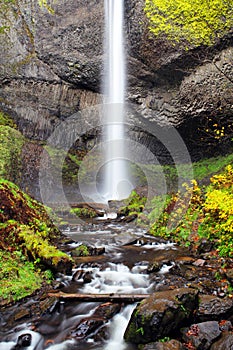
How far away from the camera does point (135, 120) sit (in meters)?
16.9

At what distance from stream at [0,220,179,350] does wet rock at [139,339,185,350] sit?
277 millimetres

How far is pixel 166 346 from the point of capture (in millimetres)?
3129

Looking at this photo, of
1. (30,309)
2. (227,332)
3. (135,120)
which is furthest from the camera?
(135,120)

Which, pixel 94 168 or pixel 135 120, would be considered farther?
pixel 94 168

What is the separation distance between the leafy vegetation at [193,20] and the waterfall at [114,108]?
145 inches

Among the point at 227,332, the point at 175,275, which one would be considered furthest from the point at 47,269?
the point at 227,332

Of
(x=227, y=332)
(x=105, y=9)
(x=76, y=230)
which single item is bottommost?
(x=227, y=332)

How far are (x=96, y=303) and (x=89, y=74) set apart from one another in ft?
49.6

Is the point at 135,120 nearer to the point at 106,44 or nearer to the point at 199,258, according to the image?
the point at 106,44

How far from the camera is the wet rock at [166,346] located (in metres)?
3.11

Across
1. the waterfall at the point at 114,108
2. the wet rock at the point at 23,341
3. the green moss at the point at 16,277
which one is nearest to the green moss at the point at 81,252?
the green moss at the point at 16,277

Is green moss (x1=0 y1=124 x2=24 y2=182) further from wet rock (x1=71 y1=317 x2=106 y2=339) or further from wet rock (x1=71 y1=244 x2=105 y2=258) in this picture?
wet rock (x1=71 y1=317 x2=106 y2=339)

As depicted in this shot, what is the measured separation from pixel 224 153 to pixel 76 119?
Answer: 10585 millimetres

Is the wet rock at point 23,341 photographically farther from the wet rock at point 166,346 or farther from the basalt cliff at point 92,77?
the basalt cliff at point 92,77
